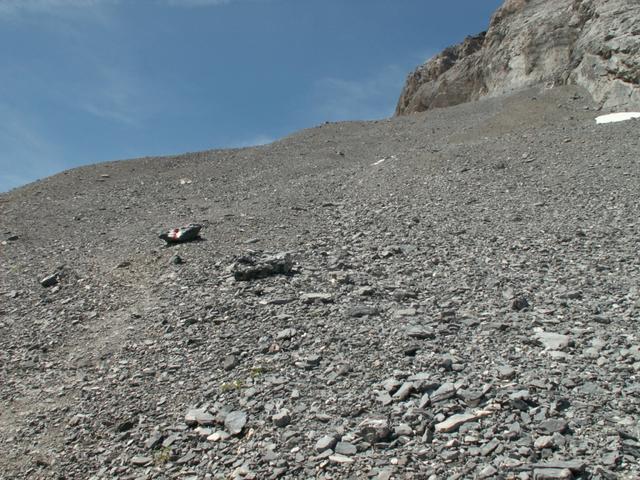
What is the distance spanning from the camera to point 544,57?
125ft

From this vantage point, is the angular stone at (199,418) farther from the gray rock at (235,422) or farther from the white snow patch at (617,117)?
the white snow patch at (617,117)

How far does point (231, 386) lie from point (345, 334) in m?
1.69

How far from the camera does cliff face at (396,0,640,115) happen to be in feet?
90.0

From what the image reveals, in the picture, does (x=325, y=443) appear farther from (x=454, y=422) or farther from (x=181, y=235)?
(x=181, y=235)

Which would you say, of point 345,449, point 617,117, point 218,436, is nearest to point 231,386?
point 218,436

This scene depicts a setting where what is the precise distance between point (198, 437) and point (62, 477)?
1346 mm

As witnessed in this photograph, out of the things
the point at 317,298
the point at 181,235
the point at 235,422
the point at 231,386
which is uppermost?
the point at 181,235

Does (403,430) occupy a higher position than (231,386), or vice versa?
(231,386)

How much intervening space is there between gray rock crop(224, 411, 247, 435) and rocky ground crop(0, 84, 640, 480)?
3cm

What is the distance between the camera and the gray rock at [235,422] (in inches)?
223

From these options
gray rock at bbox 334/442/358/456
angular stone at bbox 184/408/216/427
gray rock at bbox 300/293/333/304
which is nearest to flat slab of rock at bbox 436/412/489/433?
gray rock at bbox 334/442/358/456

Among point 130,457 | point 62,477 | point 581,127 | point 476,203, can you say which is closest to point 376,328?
point 130,457

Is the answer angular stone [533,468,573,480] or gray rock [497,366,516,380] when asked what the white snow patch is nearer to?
gray rock [497,366,516,380]

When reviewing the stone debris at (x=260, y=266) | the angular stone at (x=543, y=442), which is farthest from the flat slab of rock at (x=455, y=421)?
the stone debris at (x=260, y=266)
